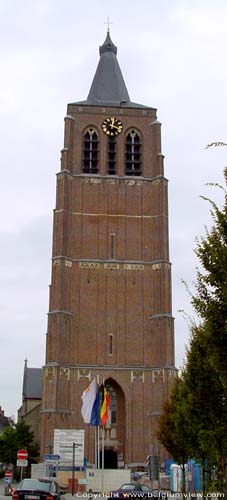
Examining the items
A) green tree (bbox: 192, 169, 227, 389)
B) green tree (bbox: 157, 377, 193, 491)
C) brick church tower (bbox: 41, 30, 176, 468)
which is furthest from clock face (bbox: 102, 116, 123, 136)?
green tree (bbox: 192, 169, 227, 389)

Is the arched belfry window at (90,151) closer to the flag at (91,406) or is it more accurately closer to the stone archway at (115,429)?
the stone archway at (115,429)

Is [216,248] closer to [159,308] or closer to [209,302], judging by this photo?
[209,302]

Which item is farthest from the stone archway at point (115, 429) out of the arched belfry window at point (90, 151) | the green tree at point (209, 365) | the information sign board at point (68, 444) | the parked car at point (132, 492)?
the parked car at point (132, 492)

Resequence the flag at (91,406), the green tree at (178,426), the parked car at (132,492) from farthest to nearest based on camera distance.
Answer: the flag at (91,406) < the parked car at (132,492) < the green tree at (178,426)

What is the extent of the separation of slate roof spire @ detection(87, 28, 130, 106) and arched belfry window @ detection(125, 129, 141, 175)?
344 cm

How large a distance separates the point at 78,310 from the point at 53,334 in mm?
3225

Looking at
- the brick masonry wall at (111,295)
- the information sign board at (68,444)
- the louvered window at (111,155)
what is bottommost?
the information sign board at (68,444)

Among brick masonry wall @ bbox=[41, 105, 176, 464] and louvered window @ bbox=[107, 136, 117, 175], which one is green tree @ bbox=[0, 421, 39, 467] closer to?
brick masonry wall @ bbox=[41, 105, 176, 464]

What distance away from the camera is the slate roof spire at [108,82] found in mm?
61719

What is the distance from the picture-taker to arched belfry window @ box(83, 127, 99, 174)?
57.9 metres

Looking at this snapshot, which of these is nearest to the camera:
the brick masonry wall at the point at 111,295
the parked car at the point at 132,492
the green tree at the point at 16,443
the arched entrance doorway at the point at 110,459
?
the parked car at the point at 132,492

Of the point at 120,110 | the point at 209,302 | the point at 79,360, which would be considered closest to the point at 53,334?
the point at 79,360

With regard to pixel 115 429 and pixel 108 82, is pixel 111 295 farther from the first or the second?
pixel 108 82

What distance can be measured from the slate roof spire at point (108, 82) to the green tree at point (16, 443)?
1117 inches
